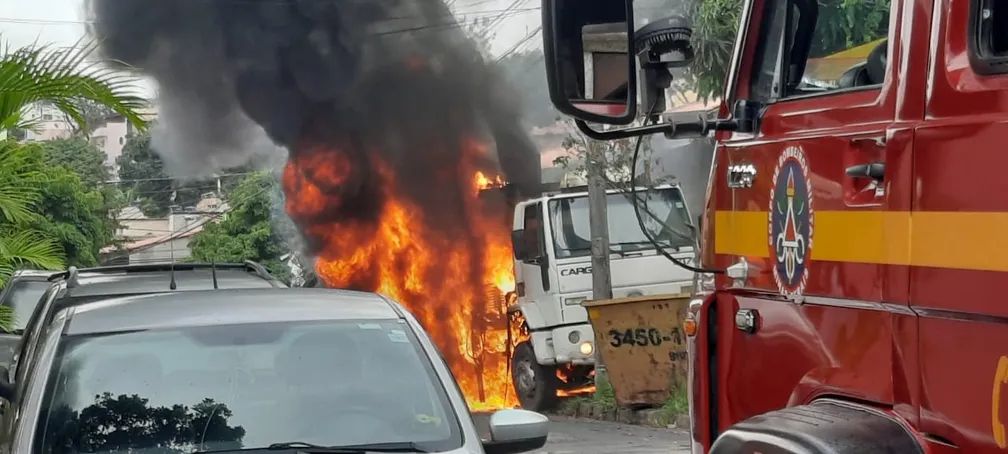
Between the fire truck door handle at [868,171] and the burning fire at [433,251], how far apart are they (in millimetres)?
13216

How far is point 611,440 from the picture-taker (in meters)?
11.6

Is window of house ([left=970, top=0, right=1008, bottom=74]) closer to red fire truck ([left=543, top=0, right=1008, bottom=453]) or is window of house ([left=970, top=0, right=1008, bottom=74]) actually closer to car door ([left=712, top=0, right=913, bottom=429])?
red fire truck ([left=543, top=0, right=1008, bottom=453])

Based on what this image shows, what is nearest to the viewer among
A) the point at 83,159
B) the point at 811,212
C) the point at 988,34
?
the point at 988,34

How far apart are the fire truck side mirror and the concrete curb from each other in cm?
859

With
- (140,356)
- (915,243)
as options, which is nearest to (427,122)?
(140,356)

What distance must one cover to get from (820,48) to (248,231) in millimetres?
34366

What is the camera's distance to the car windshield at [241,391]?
Result: 4.07m

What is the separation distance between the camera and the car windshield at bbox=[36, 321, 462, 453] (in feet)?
13.4

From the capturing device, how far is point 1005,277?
2.32m

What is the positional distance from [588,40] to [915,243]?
1071 millimetres

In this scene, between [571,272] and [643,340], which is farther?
[571,272]

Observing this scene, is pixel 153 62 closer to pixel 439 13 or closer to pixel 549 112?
pixel 439 13

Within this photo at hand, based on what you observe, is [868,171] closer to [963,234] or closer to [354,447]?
[963,234]

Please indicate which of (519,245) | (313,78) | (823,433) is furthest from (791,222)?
(313,78)
